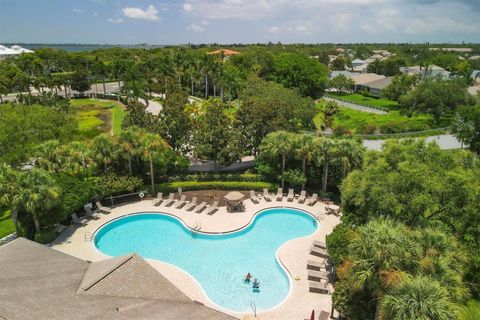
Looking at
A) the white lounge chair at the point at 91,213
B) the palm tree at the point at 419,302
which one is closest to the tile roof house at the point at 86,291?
the palm tree at the point at 419,302

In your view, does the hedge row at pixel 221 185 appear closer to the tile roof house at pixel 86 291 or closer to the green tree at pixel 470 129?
the tile roof house at pixel 86 291

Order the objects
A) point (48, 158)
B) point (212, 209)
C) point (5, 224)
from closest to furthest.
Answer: point (5, 224) < point (48, 158) < point (212, 209)

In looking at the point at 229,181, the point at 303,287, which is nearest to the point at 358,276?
the point at 303,287

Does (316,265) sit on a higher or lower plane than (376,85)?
lower

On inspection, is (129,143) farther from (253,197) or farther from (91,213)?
(253,197)

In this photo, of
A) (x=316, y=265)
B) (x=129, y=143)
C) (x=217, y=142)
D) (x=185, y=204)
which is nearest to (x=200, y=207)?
(x=185, y=204)

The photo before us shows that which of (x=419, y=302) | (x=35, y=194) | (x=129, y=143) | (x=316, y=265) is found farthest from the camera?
(x=129, y=143)

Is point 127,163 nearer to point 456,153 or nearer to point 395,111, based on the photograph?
point 456,153
